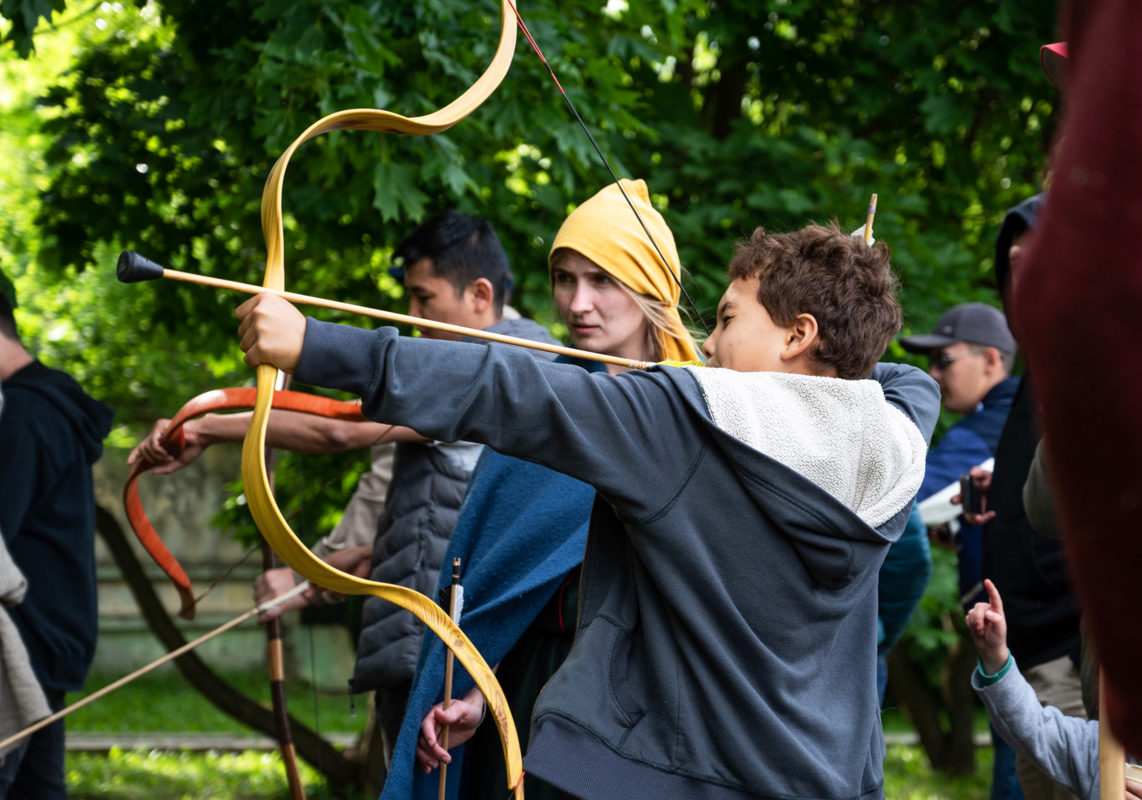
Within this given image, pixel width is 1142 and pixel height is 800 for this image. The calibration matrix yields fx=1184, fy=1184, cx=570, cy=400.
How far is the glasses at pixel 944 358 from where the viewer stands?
13.9ft

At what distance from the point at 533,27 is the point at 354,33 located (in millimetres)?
644

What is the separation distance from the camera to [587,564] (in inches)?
70.0

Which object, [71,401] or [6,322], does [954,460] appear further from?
[6,322]

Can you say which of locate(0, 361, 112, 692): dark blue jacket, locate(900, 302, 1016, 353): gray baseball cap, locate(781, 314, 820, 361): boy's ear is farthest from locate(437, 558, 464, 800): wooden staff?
locate(900, 302, 1016, 353): gray baseball cap

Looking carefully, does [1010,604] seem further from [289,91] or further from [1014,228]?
[289,91]

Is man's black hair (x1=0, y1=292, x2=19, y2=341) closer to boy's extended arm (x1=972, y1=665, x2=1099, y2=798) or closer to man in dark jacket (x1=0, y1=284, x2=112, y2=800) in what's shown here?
man in dark jacket (x1=0, y1=284, x2=112, y2=800)

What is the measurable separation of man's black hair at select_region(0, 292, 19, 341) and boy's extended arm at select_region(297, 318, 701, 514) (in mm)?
2426

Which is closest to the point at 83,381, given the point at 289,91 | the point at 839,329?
the point at 289,91

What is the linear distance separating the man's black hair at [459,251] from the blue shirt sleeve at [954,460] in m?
1.62

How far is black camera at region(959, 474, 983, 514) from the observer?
3422 millimetres

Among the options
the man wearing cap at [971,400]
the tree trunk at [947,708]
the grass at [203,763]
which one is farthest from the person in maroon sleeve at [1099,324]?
the tree trunk at [947,708]

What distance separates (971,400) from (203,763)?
4.76 m

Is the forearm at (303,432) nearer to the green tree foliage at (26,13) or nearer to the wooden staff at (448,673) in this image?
the wooden staff at (448,673)

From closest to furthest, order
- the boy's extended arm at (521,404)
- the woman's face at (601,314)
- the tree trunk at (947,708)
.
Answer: the boy's extended arm at (521,404) < the woman's face at (601,314) < the tree trunk at (947,708)
